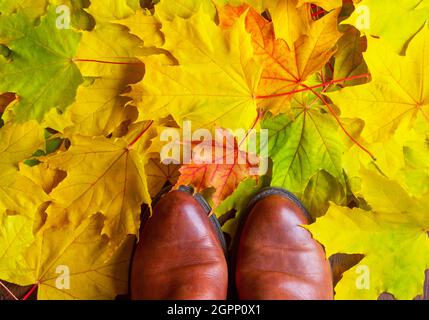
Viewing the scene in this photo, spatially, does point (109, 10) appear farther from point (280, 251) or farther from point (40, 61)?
point (280, 251)

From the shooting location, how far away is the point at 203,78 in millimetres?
725

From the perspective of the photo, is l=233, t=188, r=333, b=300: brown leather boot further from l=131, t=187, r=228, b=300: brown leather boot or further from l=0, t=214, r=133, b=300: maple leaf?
l=0, t=214, r=133, b=300: maple leaf

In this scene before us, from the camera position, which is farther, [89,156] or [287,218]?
[287,218]

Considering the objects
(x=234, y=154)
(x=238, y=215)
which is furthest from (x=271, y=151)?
(x=238, y=215)

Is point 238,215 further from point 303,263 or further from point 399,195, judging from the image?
point 399,195

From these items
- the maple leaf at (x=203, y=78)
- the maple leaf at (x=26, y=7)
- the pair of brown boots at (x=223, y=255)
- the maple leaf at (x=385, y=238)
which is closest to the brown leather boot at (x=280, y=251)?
the pair of brown boots at (x=223, y=255)

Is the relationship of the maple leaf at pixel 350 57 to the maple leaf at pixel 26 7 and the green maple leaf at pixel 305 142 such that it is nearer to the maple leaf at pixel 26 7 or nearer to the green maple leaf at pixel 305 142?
the green maple leaf at pixel 305 142

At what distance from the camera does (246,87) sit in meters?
0.73

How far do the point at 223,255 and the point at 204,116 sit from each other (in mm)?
301

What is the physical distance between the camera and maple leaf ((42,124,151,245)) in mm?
769

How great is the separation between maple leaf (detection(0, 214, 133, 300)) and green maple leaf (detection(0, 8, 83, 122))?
22cm

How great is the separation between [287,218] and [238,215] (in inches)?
3.9
